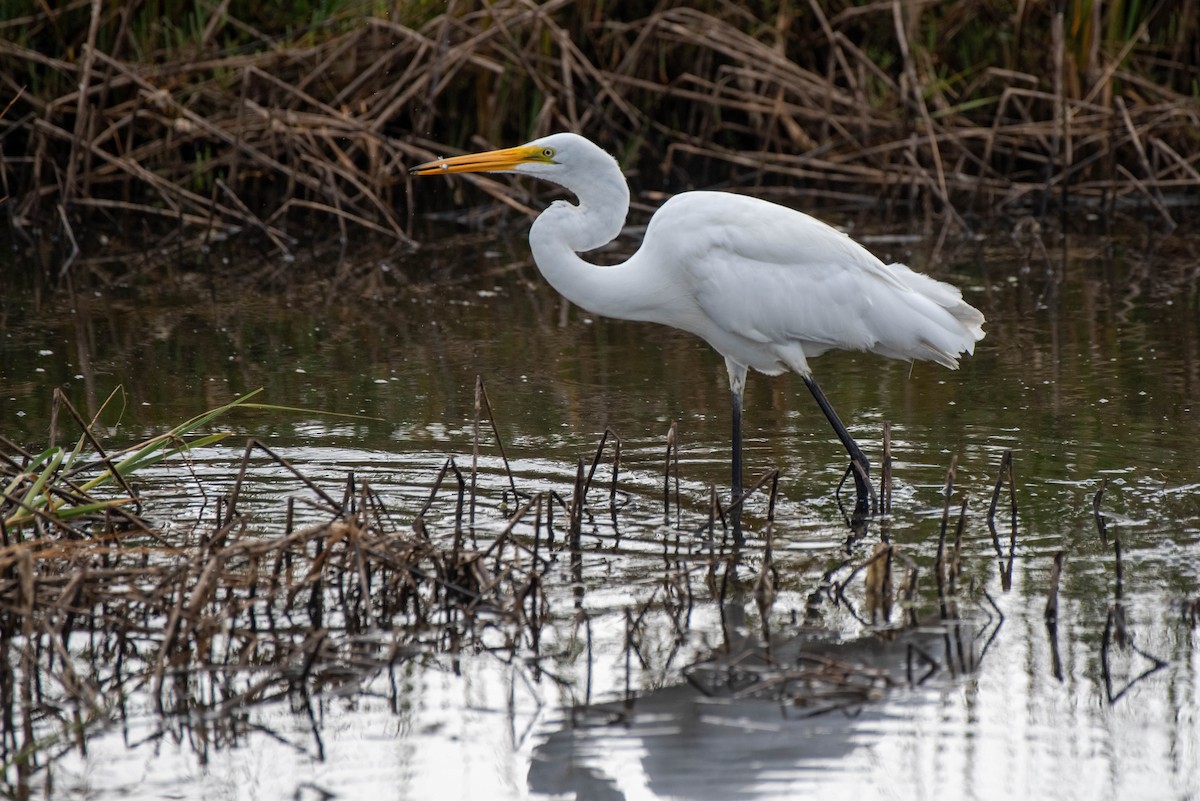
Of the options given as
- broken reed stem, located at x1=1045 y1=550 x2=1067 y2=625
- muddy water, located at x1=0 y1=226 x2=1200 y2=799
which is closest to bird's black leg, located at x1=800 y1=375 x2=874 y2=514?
muddy water, located at x1=0 y1=226 x2=1200 y2=799

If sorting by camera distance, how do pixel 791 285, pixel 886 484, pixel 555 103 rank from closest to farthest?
pixel 886 484
pixel 791 285
pixel 555 103

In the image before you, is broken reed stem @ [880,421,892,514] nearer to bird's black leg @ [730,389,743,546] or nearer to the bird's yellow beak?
bird's black leg @ [730,389,743,546]

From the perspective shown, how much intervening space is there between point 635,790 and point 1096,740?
107cm

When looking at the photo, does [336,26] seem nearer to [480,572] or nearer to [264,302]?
[264,302]

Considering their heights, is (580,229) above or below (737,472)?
above

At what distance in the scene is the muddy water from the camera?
3.53m

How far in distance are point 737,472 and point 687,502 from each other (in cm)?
22

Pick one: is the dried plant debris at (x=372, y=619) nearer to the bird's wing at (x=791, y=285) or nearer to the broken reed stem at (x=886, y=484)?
the broken reed stem at (x=886, y=484)

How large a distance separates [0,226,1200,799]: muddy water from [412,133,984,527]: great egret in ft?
1.65

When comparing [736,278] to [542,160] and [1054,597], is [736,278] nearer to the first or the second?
[542,160]

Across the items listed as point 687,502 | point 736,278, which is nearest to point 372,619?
point 687,502

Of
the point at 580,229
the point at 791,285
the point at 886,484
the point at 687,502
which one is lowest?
the point at 687,502

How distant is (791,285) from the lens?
19.1 feet

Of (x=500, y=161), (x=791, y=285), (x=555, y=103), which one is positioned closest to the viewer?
(x=500, y=161)
